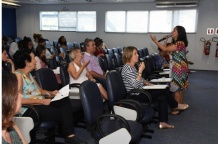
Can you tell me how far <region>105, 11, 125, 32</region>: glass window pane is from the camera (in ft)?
31.2

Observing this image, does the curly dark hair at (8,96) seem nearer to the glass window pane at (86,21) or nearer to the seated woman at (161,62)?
the seated woman at (161,62)

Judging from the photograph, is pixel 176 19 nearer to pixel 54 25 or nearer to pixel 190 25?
pixel 190 25

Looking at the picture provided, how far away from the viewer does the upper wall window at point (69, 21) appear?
992 centimetres

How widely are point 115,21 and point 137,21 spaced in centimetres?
91

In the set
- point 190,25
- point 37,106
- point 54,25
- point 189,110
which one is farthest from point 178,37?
point 54,25

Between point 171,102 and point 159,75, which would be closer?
point 171,102

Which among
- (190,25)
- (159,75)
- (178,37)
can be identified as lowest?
(159,75)

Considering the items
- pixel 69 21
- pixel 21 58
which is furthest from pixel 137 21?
pixel 21 58

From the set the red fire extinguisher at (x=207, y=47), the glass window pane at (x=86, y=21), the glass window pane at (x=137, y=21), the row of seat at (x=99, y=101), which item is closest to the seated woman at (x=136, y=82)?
the row of seat at (x=99, y=101)

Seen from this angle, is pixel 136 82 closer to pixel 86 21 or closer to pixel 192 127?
pixel 192 127

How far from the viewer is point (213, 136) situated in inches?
117

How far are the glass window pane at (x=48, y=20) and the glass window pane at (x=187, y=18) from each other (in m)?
5.15

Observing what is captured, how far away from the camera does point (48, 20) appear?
1056 centimetres

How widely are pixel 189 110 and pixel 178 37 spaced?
129 centimetres
